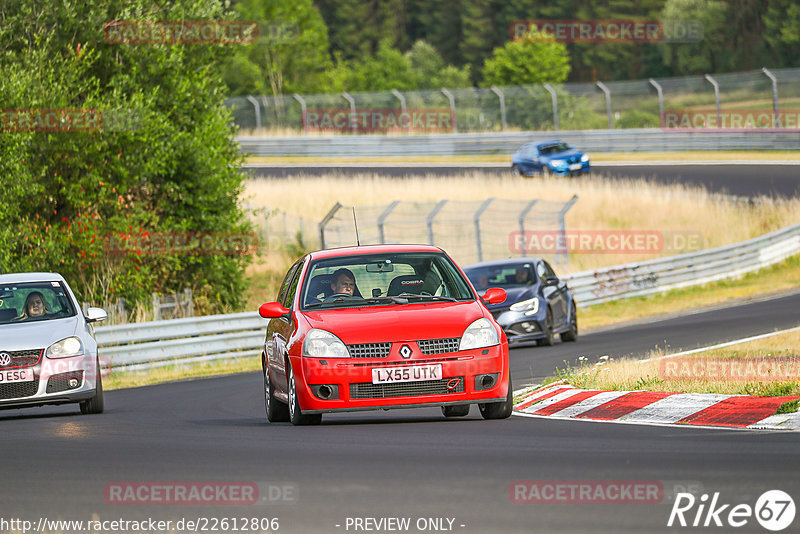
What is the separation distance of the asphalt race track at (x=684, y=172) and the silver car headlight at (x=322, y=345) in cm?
3072

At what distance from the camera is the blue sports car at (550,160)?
4641cm

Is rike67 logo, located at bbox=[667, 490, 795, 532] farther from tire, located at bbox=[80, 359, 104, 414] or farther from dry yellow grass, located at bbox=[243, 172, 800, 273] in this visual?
dry yellow grass, located at bbox=[243, 172, 800, 273]

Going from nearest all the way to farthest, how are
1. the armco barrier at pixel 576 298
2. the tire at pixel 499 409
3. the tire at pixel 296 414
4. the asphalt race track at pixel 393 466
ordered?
the asphalt race track at pixel 393 466
the tire at pixel 296 414
the tire at pixel 499 409
the armco barrier at pixel 576 298

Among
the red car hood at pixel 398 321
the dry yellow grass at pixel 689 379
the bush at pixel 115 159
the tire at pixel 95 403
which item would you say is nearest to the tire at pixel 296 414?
the red car hood at pixel 398 321

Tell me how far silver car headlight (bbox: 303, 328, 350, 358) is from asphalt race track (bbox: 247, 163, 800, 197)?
30.7m

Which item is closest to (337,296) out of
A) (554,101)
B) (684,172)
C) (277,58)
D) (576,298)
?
(576,298)

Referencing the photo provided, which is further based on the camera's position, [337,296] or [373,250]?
[373,250]

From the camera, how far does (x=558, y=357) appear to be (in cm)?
1848

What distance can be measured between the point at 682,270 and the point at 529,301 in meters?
12.2

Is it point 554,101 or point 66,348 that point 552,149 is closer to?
point 554,101

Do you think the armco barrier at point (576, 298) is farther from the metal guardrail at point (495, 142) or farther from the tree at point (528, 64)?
the tree at point (528, 64)

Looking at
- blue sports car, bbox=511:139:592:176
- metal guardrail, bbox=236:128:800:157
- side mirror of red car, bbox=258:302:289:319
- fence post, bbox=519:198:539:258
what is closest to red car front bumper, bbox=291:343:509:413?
side mirror of red car, bbox=258:302:289:319

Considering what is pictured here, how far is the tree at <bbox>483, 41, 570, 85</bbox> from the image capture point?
7969cm

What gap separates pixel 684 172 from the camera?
46.2 m
